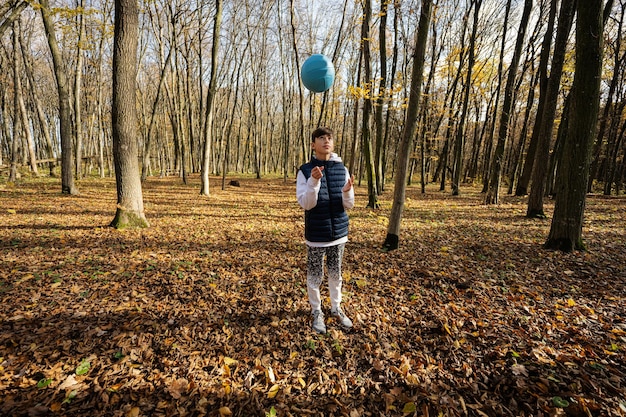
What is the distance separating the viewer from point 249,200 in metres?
13.5

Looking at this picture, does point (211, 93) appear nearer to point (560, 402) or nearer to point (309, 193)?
point (309, 193)

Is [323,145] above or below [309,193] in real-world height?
above

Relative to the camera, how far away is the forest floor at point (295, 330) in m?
2.48

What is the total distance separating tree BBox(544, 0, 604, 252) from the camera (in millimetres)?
5230

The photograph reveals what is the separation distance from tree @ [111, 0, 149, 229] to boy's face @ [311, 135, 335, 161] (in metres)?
6.24

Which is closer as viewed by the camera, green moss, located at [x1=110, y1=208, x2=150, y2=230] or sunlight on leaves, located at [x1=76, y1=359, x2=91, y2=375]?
sunlight on leaves, located at [x1=76, y1=359, x2=91, y2=375]

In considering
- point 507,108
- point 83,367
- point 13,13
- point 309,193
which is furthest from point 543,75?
point 13,13

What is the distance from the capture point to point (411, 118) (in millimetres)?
Result: 5984

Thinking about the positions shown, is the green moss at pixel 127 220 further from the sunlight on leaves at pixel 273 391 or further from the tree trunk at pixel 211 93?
the sunlight on leaves at pixel 273 391

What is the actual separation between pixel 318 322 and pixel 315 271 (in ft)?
2.34

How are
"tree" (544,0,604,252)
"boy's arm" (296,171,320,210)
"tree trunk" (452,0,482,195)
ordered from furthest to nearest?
1. "tree trunk" (452,0,482,195)
2. "tree" (544,0,604,252)
3. "boy's arm" (296,171,320,210)

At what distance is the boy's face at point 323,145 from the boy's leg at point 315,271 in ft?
3.82

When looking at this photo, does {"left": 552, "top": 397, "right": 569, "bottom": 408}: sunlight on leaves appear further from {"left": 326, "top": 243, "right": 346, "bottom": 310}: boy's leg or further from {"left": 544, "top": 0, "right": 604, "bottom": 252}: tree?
{"left": 544, "top": 0, "right": 604, "bottom": 252}: tree

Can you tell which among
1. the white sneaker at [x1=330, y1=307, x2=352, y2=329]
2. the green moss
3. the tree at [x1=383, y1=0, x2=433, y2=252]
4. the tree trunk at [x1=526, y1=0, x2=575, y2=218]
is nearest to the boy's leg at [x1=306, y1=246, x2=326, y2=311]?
the white sneaker at [x1=330, y1=307, x2=352, y2=329]
